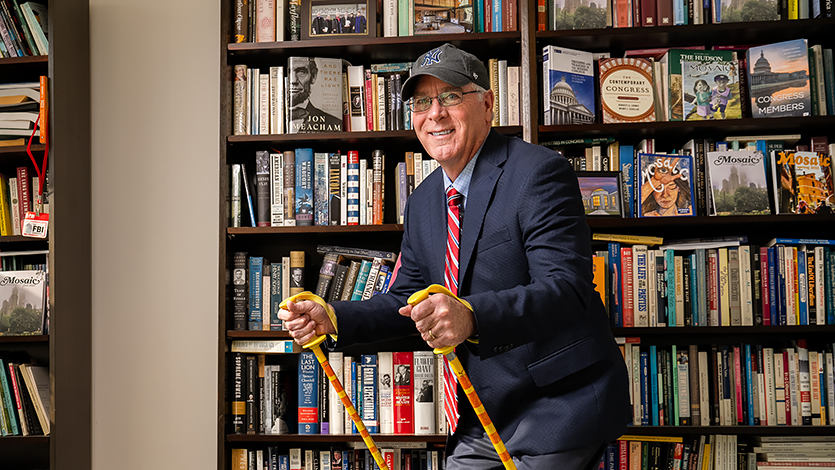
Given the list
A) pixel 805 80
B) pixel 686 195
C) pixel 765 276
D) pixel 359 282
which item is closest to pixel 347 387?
pixel 359 282

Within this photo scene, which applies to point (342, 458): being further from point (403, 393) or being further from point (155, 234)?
point (155, 234)

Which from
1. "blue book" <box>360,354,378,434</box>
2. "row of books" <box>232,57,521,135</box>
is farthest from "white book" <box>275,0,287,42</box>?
"blue book" <box>360,354,378,434</box>

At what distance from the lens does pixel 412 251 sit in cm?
178

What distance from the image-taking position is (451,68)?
1481 mm

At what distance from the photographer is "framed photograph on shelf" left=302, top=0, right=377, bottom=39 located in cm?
238

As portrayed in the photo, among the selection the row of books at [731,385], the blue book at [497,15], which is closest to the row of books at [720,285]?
the row of books at [731,385]

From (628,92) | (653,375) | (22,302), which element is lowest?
(653,375)

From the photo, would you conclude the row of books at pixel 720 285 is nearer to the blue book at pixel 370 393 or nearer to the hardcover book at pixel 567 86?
the hardcover book at pixel 567 86

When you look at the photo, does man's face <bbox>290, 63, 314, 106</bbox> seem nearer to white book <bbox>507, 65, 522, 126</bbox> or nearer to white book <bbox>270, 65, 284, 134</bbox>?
white book <bbox>270, 65, 284, 134</bbox>

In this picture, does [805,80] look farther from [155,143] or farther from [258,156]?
[155,143]

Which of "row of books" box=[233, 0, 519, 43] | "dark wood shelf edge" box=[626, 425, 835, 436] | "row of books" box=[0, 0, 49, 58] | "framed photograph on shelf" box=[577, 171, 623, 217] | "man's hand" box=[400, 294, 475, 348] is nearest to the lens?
"man's hand" box=[400, 294, 475, 348]

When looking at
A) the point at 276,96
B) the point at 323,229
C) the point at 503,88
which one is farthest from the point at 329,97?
the point at 503,88

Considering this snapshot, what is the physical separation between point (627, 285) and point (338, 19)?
1.54 meters

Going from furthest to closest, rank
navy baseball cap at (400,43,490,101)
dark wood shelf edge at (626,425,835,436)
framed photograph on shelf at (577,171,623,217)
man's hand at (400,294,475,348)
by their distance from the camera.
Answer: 1. framed photograph on shelf at (577,171,623,217)
2. dark wood shelf edge at (626,425,835,436)
3. navy baseball cap at (400,43,490,101)
4. man's hand at (400,294,475,348)
